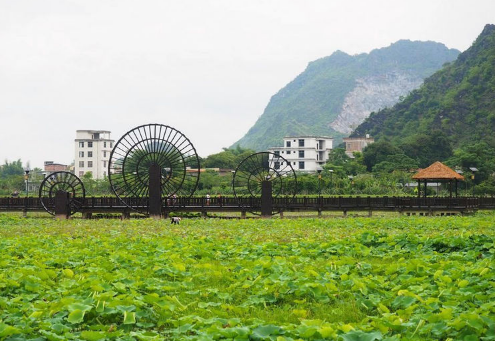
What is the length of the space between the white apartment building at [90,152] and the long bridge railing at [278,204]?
198 ft

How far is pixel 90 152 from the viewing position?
302 feet

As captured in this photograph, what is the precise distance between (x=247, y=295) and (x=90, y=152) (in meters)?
88.4

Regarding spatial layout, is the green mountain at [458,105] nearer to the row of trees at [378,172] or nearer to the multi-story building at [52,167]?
the row of trees at [378,172]

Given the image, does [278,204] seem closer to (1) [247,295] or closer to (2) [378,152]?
(1) [247,295]

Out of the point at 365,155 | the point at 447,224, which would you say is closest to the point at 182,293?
the point at 447,224

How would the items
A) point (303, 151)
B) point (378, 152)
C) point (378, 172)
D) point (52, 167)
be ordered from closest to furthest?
point (378, 172), point (378, 152), point (303, 151), point (52, 167)

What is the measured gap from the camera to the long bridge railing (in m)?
29.3

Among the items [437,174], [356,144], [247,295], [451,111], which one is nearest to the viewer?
[247,295]

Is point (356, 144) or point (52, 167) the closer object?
point (52, 167)

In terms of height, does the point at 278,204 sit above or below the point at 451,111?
below

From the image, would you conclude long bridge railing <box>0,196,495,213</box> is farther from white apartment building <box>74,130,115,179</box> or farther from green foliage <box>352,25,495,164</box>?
white apartment building <box>74,130,115,179</box>

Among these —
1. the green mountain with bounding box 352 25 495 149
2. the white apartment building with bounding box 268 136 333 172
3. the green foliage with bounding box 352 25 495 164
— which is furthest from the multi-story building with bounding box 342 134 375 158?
the white apartment building with bounding box 268 136 333 172

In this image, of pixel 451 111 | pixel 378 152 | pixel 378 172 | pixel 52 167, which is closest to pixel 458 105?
pixel 451 111

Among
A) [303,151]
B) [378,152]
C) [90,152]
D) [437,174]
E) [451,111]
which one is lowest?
[437,174]
